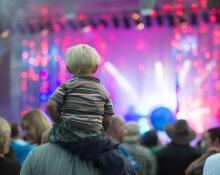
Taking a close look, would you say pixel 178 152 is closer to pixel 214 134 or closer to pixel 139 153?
pixel 139 153

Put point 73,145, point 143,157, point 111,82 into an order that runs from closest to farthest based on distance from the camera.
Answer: point 73,145 → point 143,157 → point 111,82

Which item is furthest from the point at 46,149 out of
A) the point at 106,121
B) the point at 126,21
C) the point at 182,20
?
the point at 126,21

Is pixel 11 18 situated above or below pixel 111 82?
above

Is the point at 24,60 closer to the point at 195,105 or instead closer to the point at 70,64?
the point at 195,105

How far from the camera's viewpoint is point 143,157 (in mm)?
4711

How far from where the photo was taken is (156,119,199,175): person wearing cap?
5.05 m

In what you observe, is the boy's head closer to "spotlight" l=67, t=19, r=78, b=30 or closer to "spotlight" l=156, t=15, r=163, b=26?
"spotlight" l=156, t=15, r=163, b=26

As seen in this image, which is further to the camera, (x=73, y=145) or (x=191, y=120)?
(x=191, y=120)

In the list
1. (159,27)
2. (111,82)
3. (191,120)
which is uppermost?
(159,27)

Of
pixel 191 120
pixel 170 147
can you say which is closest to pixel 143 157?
pixel 170 147

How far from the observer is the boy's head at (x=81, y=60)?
7.11 ft

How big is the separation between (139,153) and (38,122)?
182cm

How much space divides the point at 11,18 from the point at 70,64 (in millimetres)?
13178

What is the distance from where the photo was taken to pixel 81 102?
2.12 meters
